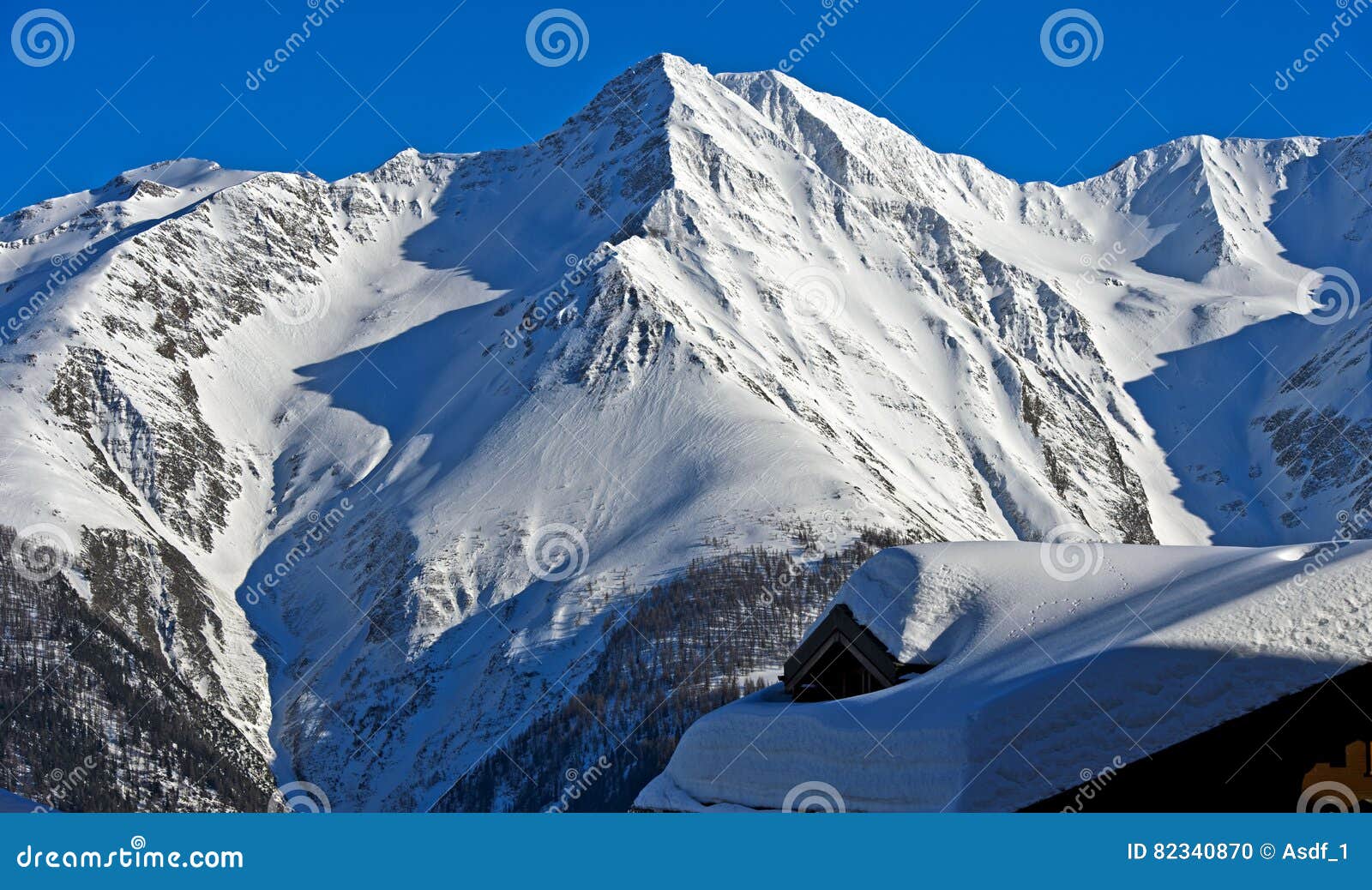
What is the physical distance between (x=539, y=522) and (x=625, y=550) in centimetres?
1597

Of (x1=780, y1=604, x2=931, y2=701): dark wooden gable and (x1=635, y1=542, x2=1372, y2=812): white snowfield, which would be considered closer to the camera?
(x1=635, y1=542, x2=1372, y2=812): white snowfield

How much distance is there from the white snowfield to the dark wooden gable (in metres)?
0.84

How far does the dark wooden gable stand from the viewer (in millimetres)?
29438

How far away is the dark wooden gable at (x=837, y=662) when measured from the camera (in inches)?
1159

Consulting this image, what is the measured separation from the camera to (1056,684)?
2280 centimetres

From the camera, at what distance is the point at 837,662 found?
3159 centimetres

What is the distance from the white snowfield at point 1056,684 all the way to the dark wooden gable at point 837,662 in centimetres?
84

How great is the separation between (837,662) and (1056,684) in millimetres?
9131

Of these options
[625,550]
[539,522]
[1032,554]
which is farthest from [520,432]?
[1032,554]

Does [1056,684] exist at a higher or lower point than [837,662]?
higher

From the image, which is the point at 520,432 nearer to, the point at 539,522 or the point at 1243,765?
the point at 539,522

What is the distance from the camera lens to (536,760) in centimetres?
13050

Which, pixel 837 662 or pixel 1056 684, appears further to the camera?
pixel 837 662

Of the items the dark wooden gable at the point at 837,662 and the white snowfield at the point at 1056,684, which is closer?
the white snowfield at the point at 1056,684
